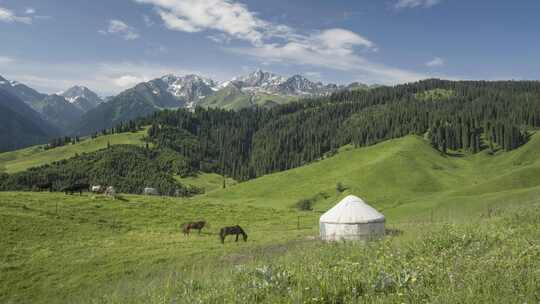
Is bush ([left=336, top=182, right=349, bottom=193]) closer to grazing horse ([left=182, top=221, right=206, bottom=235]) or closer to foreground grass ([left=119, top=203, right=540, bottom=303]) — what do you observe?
grazing horse ([left=182, top=221, right=206, bottom=235])

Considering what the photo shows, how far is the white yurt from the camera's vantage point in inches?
1398

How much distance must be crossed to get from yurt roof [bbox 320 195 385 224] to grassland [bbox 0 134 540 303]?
277 centimetres

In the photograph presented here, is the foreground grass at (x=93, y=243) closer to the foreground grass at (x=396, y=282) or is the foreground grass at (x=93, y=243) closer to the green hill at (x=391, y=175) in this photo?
the foreground grass at (x=396, y=282)

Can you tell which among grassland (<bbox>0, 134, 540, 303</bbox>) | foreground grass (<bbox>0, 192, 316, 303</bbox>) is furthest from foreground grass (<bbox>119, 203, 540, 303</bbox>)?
foreground grass (<bbox>0, 192, 316, 303</bbox>)

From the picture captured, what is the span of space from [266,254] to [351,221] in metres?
21.3

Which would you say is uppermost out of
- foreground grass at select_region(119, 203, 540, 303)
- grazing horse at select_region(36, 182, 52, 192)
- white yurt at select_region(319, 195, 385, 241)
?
grazing horse at select_region(36, 182, 52, 192)

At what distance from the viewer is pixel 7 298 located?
24.9 meters

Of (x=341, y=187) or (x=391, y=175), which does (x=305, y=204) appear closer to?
(x=341, y=187)

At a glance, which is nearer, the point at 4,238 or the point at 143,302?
the point at 143,302

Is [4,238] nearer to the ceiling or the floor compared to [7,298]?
nearer to the ceiling

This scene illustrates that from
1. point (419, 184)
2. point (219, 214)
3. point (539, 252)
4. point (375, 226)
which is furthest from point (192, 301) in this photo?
point (419, 184)

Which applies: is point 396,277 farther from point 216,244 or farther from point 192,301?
point 216,244

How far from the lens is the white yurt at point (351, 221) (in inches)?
1398

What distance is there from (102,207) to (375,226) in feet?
114
